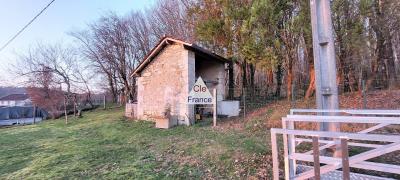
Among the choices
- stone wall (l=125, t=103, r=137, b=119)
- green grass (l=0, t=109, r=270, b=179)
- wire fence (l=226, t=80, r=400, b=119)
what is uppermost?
wire fence (l=226, t=80, r=400, b=119)

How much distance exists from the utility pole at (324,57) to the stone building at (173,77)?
269 inches

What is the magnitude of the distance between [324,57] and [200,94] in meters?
5.78

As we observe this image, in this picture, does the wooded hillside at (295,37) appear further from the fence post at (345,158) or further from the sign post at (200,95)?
the fence post at (345,158)

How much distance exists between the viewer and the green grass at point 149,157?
5.43m

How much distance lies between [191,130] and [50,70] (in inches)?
727

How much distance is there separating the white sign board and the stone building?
55.0 inches

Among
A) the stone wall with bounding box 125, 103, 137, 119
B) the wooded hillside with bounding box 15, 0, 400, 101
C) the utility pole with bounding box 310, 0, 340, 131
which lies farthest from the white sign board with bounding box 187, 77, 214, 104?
the stone wall with bounding box 125, 103, 137, 119

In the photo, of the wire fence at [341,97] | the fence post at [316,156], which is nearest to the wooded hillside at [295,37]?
the wire fence at [341,97]

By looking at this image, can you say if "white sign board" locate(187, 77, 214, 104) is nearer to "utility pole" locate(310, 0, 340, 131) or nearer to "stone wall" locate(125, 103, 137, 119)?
"utility pole" locate(310, 0, 340, 131)

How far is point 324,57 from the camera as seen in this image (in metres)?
5.09

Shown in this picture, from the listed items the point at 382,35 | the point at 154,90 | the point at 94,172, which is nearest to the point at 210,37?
the point at 154,90

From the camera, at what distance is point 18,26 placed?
9531mm

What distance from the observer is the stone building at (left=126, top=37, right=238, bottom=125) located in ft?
38.8

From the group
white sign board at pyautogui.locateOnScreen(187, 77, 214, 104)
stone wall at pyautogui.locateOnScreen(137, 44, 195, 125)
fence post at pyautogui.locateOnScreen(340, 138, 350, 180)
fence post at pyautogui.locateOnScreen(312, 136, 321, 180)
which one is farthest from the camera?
stone wall at pyautogui.locateOnScreen(137, 44, 195, 125)
